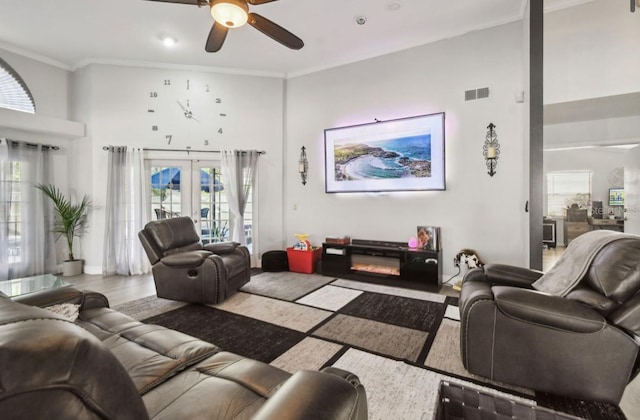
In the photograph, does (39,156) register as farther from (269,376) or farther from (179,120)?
(269,376)

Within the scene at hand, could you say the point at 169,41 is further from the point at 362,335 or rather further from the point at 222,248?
the point at 362,335

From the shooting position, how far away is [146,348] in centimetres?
139

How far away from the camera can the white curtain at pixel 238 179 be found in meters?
5.04

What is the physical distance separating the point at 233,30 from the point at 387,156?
2852 mm

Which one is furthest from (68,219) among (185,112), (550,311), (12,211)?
(550,311)

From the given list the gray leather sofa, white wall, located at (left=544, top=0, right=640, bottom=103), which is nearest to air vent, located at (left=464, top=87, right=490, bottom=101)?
white wall, located at (left=544, top=0, right=640, bottom=103)

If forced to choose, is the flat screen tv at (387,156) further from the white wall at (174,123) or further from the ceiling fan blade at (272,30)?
the ceiling fan blade at (272,30)

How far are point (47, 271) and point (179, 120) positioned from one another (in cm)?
331

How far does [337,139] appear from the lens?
15.9ft

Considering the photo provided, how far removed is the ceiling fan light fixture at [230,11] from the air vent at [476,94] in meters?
3.09

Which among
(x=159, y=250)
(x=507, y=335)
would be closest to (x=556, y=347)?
(x=507, y=335)

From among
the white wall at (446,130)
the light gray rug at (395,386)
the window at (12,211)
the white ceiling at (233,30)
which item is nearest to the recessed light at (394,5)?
the white ceiling at (233,30)

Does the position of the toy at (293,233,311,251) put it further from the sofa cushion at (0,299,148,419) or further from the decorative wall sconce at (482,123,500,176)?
the sofa cushion at (0,299,148,419)

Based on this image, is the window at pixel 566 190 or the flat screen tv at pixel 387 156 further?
the window at pixel 566 190
